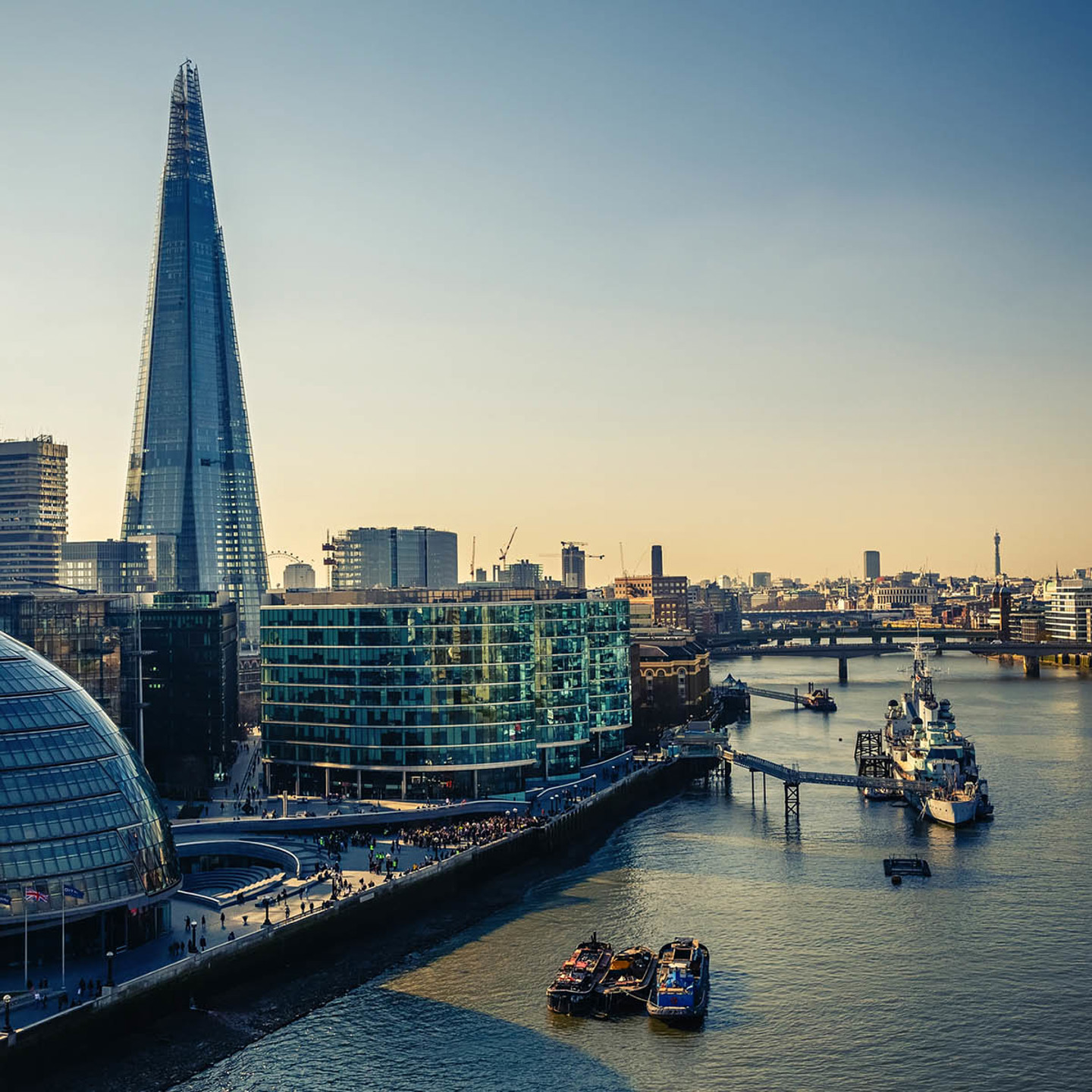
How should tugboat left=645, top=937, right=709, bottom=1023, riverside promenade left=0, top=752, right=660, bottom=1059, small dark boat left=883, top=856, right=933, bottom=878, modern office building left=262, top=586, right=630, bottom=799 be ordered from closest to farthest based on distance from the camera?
riverside promenade left=0, top=752, right=660, bottom=1059 → tugboat left=645, top=937, right=709, bottom=1023 → small dark boat left=883, top=856, right=933, bottom=878 → modern office building left=262, top=586, right=630, bottom=799

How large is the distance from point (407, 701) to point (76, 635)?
27.4 metres

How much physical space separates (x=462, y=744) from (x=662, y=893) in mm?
30502

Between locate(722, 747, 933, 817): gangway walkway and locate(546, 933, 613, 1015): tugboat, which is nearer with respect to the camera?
locate(546, 933, 613, 1015): tugboat

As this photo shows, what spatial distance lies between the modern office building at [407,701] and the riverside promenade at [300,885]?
584 centimetres

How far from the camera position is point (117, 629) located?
340 ft

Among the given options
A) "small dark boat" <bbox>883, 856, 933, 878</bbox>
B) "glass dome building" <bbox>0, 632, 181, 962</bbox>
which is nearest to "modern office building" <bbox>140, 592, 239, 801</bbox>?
"glass dome building" <bbox>0, 632, 181, 962</bbox>

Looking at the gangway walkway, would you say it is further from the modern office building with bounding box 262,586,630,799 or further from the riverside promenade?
the modern office building with bounding box 262,586,630,799

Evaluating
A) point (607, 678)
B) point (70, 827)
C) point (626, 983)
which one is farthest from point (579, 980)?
point (607, 678)

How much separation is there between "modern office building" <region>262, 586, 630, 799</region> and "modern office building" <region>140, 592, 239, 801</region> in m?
6.36

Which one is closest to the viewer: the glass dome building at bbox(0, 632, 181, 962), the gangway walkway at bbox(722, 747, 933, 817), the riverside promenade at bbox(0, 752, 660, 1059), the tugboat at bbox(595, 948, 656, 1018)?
the riverside promenade at bbox(0, 752, 660, 1059)

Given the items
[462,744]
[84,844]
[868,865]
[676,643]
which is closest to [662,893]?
[868,865]

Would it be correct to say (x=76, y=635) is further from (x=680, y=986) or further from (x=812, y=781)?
(x=812, y=781)

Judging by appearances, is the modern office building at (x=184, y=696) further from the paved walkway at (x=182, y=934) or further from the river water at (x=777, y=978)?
the river water at (x=777, y=978)

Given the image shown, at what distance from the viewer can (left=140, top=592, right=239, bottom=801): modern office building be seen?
118 metres
